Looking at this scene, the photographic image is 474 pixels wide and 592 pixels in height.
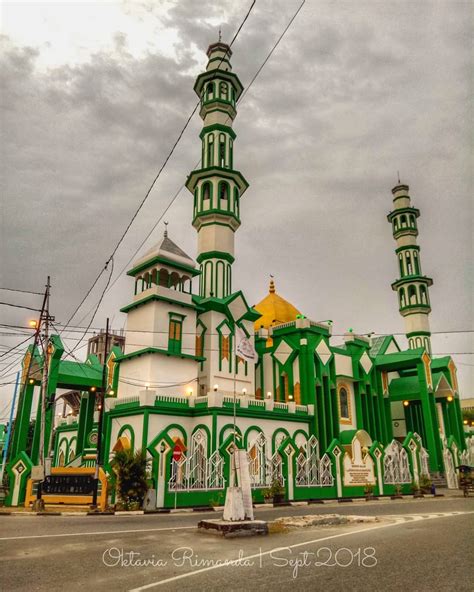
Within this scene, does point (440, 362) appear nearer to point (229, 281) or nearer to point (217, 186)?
point (229, 281)

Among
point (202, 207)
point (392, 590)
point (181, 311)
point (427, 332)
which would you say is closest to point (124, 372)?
point (181, 311)

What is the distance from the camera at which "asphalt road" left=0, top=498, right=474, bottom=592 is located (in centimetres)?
634

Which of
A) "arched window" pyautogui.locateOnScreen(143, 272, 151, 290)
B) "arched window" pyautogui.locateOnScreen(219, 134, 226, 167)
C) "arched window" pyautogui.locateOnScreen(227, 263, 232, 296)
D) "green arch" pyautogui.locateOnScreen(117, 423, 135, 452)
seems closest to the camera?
"green arch" pyautogui.locateOnScreen(117, 423, 135, 452)

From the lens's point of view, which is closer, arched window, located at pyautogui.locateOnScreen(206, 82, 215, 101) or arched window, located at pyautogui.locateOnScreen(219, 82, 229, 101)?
arched window, located at pyautogui.locateOnScreen(206, 82, 215, 101)

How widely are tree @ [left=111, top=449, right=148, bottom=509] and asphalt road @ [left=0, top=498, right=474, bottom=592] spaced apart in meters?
6.09

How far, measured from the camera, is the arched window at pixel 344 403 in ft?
116

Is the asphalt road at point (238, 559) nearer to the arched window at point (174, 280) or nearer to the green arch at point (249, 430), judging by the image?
the green arch at point (249, 430)

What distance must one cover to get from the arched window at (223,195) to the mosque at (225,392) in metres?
0.12

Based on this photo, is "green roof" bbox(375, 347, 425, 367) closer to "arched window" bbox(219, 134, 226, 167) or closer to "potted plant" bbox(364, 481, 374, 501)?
"potted plant" bbox(364, 481, 374, 501)

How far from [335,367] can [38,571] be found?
96.7 ft

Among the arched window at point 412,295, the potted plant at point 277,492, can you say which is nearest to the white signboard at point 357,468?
the potted plant at point 277,492

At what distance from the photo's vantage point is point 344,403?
3575cm

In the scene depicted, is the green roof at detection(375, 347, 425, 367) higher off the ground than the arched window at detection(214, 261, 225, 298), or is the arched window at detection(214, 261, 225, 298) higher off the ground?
the arched window at detection(214, 261, 225, 298)

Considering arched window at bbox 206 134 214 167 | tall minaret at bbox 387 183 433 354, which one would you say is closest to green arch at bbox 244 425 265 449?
arched window at bbox 206 134 214 167
